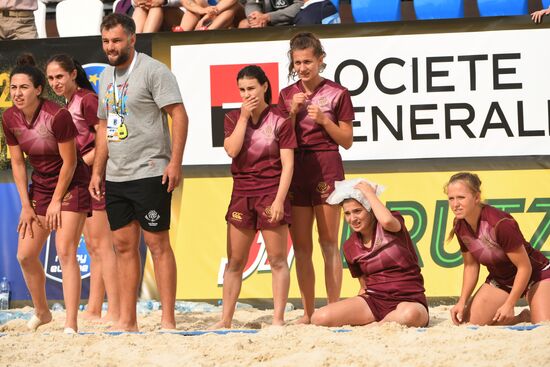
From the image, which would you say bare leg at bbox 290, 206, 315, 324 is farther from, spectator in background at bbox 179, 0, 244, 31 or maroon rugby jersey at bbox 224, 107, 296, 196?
spectator in background at bbox 179, 0, 244, 31

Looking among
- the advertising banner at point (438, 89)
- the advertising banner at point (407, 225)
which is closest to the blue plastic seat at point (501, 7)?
the advertising banner at point (438, 89)

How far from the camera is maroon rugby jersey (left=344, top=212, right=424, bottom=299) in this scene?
6383 mm

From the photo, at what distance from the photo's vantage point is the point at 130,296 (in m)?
6.42

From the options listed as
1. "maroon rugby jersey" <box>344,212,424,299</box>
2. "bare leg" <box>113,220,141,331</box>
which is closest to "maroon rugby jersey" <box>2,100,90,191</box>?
"bare leg" <box>113,220,141,331</box>

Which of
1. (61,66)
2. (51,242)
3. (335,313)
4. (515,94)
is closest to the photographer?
(335,313)

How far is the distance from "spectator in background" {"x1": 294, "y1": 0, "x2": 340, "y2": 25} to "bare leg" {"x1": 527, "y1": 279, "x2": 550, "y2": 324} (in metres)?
3.55

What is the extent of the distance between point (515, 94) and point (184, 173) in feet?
9.64

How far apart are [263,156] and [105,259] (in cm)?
157

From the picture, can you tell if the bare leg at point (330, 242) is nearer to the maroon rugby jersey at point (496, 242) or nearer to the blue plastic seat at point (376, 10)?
the maroon rugby jersey at point (496, 242)

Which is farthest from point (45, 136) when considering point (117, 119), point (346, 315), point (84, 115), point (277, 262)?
point (346, 315)

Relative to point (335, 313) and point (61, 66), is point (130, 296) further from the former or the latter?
point (61, 66)

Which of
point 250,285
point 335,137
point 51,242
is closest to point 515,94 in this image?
point 335,137

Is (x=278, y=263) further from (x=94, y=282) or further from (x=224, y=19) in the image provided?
(x=224, y=19)

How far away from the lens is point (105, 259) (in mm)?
7250
